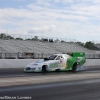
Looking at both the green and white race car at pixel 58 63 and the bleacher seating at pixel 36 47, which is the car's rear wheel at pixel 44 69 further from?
the bleacher seating at pixel 36 47

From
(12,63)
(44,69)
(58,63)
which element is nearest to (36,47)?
(12,63)

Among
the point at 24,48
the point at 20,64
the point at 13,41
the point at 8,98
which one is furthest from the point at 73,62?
the point at 13,41

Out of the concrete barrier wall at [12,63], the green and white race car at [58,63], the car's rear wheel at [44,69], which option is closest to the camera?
the green and white race car at [58,63]

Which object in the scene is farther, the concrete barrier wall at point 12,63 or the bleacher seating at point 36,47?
the bleacher seating at point 36,47

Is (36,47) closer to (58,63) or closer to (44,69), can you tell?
(58,63)

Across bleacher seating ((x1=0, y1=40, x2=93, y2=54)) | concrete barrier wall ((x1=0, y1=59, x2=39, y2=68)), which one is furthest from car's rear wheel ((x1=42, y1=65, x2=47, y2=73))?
bleacher seating ((x1=0, y1=40, x2=93, y2=54))

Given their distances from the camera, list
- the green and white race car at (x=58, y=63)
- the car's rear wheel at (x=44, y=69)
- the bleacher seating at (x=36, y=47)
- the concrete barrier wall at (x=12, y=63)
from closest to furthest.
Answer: the green and white race car at (x=58, y=63) → the car's rear wheel at (x=44, y=69) → the concrete barrier wall at (x=12, y=63) → the bleacher seating at (x=36, y=47)

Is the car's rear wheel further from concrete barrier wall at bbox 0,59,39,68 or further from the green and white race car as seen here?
concrete barrier wall at bbox 0,59,39,68

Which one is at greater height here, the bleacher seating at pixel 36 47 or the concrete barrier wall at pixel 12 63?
the bleacher seating at pixel 36 47

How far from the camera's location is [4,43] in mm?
54625

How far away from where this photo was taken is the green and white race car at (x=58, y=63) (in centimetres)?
1952

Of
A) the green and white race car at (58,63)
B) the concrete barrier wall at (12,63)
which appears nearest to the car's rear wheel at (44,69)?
the green and white race car at (58,63)

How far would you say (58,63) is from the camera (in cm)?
2097

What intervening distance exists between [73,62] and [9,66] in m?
6.43
